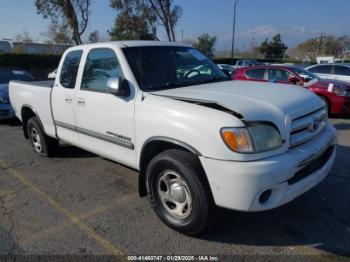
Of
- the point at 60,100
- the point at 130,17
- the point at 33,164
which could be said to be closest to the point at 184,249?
the point at 60,100

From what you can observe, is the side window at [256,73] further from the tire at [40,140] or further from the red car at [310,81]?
the tire at [40,140]

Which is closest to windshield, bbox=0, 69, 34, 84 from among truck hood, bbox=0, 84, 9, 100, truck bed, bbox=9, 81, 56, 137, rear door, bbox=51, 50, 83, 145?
truck hood, bbox=0, 84, 9, 100

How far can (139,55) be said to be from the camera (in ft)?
12.6

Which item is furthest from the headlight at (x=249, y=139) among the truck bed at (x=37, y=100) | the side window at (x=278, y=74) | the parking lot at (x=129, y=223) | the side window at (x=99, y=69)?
the side window at (x=278, y=74)

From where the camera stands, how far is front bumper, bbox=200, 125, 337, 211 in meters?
2.60

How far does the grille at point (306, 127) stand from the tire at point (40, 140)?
412cm

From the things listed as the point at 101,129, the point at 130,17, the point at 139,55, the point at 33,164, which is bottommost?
the point at 33,164

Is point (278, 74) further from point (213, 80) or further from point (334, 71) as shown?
point (213, 80)

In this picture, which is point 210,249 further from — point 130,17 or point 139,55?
point 130,17

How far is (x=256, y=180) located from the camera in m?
2.58

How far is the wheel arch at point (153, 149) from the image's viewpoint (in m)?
2.91

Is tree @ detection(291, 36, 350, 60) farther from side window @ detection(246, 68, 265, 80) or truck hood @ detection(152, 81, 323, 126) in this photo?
truck hood @ detection(152, 81, 323, 126)

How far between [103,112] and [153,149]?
86cm

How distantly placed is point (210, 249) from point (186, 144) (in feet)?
3.24
